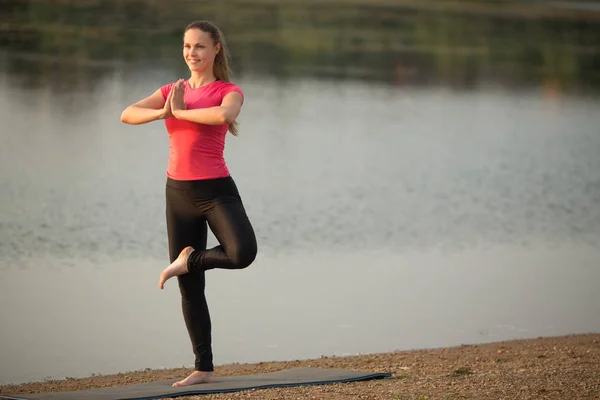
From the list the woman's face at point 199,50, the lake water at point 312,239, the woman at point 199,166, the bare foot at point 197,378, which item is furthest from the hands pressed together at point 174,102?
the lake water at point 312,239

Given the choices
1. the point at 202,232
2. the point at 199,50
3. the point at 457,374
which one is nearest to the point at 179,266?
the point at 202,232

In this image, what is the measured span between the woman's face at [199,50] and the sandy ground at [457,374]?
1703 millimetres

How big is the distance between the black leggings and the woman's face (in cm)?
60

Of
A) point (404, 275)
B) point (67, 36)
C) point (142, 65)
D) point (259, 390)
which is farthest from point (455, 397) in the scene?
point (67, 36)

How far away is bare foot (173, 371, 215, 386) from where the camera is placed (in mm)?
6535

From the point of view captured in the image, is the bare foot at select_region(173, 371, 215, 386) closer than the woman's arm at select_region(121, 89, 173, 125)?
No

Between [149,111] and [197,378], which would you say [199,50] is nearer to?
[149,111]

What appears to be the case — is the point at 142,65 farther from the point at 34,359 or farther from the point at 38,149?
the point at 34,359

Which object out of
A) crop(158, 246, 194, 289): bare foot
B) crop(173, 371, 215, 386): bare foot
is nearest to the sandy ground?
crop(173, 371, 215, 386): bare foot

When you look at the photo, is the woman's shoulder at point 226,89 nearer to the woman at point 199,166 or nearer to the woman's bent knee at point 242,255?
the woman at point 199,166

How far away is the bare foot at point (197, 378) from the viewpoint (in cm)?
654

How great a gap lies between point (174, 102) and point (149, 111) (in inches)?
7.5

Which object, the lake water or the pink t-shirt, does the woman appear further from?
the lake water

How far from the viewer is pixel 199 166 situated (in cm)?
627
